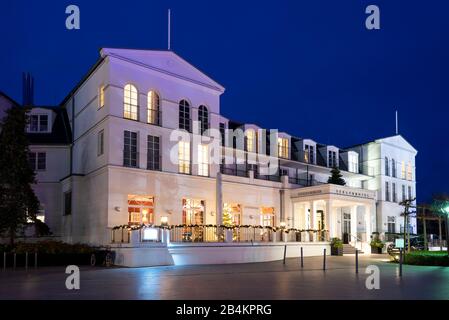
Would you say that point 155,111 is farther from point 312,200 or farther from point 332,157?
point 332,157

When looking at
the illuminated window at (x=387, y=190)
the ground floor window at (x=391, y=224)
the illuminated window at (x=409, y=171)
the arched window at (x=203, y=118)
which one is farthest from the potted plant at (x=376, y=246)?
the arched window at (x=203, y=118)

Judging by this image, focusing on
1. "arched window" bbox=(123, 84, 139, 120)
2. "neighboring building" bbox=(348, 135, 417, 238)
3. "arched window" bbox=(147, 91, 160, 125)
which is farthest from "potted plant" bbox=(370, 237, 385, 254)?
"arched window" bbox=(123, 84, 139, 120)

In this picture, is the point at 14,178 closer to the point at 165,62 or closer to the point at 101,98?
the point at 101,98

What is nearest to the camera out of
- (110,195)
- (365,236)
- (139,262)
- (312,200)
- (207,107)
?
(139,262)

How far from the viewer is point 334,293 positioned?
1513 cm

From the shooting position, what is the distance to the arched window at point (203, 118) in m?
36.2

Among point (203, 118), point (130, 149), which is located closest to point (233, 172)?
point (203, 118)

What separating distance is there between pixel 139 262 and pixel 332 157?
28963 millimetres

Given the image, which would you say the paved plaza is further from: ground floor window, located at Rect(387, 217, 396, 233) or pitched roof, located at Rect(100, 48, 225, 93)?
ground floor window, located at Rect(387, 217, 396, 233)

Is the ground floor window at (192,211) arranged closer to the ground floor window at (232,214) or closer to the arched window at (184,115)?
the ground floor window at (232,214)

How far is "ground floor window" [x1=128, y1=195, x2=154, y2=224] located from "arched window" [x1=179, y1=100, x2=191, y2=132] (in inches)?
219

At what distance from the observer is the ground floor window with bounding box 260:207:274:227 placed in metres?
40.2

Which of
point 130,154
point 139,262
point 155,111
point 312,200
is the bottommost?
point 139,262
